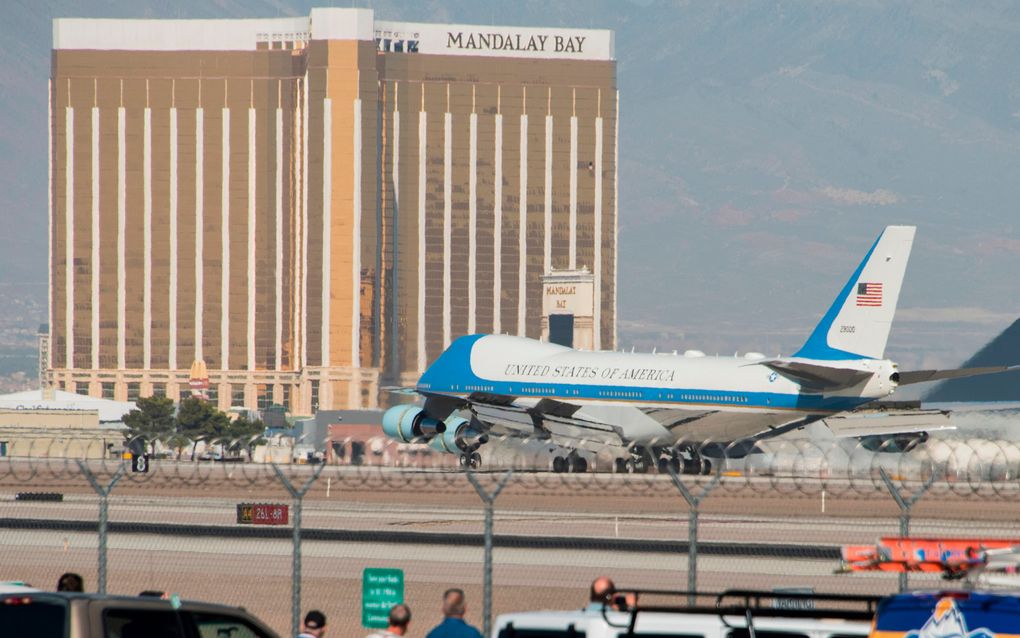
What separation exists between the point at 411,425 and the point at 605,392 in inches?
398

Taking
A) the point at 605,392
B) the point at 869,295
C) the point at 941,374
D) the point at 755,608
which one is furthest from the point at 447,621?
the point at 605,392

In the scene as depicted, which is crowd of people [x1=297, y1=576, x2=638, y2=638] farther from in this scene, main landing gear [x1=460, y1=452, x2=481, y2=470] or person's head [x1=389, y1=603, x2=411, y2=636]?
main landing gear [x1=460, y1=452, x2=481, y2=470]

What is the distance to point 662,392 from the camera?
7656 centimetres

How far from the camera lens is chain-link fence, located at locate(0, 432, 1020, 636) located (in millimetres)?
29859

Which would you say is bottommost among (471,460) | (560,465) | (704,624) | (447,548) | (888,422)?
(560,465)

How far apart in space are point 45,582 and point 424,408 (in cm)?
5294

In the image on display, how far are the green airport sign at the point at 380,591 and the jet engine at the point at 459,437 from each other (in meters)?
58.5

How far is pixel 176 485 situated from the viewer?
67.7 meters

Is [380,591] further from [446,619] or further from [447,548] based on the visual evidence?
[447,548]

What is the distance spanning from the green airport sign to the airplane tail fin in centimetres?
5270

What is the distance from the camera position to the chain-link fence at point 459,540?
29.9 m

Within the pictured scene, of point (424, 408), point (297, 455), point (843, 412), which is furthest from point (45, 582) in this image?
point (297, 455)

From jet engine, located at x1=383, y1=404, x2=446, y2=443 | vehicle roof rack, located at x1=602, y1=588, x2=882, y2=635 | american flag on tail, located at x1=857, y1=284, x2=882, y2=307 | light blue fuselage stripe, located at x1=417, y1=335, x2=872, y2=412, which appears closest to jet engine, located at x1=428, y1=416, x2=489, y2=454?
jet engine, located at x1=383, y1=404, x2=446, y2=443

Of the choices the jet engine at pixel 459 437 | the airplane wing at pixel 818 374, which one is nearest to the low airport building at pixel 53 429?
the jet engine at pixel 459 437
